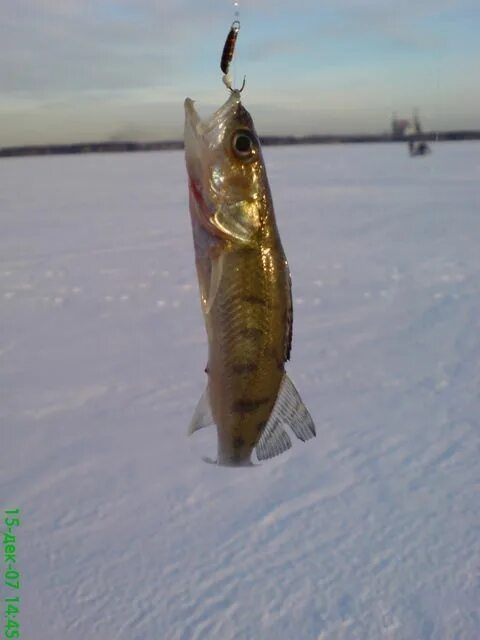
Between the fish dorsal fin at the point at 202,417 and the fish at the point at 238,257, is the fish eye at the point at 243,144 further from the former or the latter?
the fish dorsal fin at the point at 202,417

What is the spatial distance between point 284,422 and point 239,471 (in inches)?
149

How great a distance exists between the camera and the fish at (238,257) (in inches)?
65.9

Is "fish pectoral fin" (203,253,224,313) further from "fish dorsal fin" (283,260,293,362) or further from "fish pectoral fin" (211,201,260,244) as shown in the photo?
"fish dorsal fin" (283,260,293,362)

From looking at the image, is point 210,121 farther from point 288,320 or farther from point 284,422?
point 284,422

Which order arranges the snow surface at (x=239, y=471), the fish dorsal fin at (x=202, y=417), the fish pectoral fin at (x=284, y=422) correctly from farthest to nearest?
1. the snow surface at (x=239, y=471)
2. the fish dorsal fin at (x=202, y=417)
3. the fish pectoral fin at (x=284, y=422)

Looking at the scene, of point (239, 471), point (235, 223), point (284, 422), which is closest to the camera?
point (235, 223)

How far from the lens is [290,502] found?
5.02 m

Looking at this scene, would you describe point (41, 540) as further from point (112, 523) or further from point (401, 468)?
point (401, 468)

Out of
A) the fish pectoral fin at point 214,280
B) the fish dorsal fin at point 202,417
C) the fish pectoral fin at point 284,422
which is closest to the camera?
the fish pectoral fin at point 214,280

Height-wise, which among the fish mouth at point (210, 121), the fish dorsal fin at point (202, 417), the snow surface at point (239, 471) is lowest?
the snow surface at point (239, 471)

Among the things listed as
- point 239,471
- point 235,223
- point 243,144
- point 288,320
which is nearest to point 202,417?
point 288,320

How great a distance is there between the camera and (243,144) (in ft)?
5.58

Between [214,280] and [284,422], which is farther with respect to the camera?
[284,422]

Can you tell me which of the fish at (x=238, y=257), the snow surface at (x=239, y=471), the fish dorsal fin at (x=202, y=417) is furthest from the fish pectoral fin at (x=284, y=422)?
the snow surface at (x=239, y=471)
